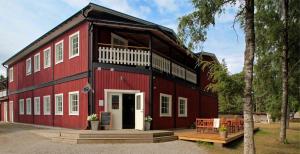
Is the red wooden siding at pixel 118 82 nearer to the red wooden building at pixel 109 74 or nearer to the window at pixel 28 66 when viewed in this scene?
the red wooden building at pixel 109 74

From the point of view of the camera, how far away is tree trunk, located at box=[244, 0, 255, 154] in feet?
37.7

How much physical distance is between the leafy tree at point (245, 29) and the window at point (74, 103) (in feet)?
28.5

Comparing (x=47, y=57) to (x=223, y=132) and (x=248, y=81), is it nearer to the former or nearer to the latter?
(x=223, y=132)

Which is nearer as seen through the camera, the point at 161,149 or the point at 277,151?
the point at 161,149

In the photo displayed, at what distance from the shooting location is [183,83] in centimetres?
2428

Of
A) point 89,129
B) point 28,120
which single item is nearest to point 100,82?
point 89,129

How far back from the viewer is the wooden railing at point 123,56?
1819 centimetres

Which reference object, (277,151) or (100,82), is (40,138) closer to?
(100,82)

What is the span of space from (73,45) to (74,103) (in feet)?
10.1

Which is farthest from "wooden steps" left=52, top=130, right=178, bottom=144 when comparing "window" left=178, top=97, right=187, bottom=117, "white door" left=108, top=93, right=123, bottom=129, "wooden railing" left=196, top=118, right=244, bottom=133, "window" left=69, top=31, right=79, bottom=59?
"window" left=178, top=97, right=187, bottom=117

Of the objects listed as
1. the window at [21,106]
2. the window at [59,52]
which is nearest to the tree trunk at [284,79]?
the window at [59,52]

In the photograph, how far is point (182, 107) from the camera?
24.0 m

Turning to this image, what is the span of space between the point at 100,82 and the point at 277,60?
34.7 ft

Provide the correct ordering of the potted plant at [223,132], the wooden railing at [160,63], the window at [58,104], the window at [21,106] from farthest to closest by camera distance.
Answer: the window at [21,106] → the window at [58,104] → the wooden railing at [160,63] → the potted plant at [223,132]
